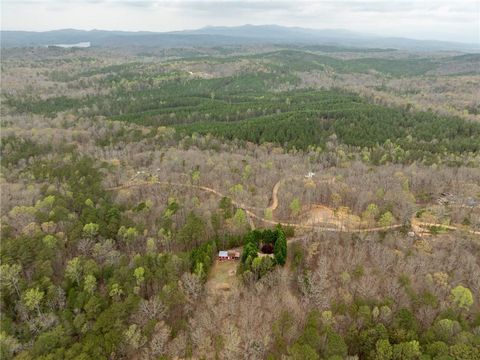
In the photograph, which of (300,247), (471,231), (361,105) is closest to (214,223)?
(300,247)

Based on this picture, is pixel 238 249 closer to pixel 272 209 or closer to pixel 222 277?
pixel 222 277

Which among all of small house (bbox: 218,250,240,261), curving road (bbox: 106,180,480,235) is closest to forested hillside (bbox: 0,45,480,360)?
small house (bbox: 218,250,240,261)

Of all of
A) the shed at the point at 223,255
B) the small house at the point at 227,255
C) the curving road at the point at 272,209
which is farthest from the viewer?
the curving road at the point at 272,209

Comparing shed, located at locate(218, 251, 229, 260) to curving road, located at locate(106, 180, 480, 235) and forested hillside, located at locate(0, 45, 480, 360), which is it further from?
curving road, located at locate(106, 180, 480, 235)

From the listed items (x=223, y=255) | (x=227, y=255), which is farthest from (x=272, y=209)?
(x=223, y=255)

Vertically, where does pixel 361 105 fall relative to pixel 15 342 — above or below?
above

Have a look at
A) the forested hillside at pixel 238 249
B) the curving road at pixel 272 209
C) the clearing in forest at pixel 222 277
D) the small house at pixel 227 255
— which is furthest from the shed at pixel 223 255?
the curving road at pixel 272 209

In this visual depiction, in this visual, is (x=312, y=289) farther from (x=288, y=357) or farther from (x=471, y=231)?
(x=471, y=231)

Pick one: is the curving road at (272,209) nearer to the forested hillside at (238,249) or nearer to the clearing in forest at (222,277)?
the forested hillside at (238,249)
